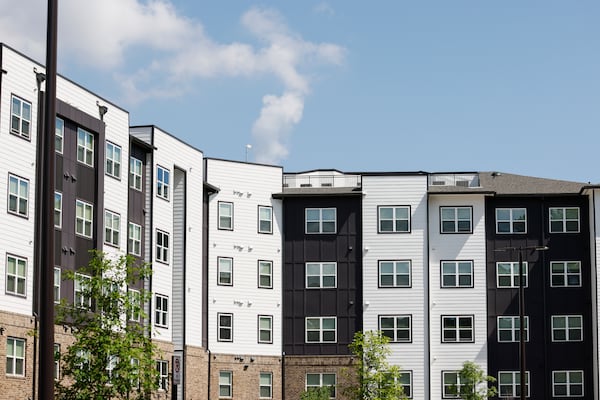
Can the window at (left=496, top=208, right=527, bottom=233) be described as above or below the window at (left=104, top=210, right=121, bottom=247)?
above

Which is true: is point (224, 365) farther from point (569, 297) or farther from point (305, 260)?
point (569, 297)

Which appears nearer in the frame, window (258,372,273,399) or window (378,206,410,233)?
→ window (258,372,273,399)

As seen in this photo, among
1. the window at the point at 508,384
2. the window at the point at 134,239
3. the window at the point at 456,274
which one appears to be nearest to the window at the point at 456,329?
the window at the point at 456,274

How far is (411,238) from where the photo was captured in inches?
2776

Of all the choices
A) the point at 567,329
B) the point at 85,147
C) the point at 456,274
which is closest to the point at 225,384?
the point at 456,274

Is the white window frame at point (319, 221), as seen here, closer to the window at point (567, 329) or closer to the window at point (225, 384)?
the window at point (225, 384)

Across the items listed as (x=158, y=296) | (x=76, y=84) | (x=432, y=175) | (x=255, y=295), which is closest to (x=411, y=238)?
(x=432, y=175)

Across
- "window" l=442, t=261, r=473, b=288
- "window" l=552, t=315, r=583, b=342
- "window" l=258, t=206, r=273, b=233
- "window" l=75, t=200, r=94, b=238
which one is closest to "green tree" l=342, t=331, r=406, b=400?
"window" l=442, t=261, r=473, b=288

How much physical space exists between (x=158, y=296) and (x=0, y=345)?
16.3 m

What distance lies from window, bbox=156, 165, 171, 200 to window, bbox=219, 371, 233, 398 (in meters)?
12.8

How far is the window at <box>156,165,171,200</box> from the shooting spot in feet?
194

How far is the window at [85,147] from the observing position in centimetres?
5031

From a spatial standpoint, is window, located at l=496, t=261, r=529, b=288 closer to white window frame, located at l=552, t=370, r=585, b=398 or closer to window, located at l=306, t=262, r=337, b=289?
white window frame, located at l=552, t=370, r=585, b=398

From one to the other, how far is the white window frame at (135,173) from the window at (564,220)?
27.6 m
